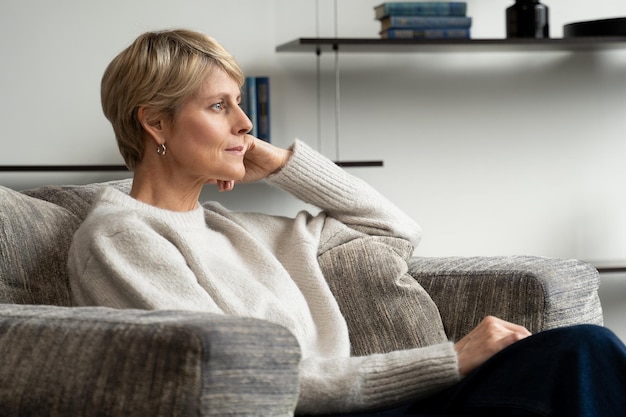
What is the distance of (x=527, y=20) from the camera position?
3.09 m

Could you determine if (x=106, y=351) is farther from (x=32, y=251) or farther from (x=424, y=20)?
(x=424, y=20)

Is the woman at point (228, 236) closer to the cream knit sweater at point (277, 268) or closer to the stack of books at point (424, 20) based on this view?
the cream knit sweater at point (277, 268)

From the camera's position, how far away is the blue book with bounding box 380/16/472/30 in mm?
2982

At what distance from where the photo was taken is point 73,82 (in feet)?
9.87

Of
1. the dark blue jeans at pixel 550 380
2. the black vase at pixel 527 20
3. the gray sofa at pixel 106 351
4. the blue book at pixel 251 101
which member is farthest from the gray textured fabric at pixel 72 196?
the black vase at pixel 527 20

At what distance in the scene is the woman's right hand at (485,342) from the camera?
157cm

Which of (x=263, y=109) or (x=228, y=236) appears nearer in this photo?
(x=228, y=236)

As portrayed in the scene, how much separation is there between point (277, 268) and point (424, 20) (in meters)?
1.33

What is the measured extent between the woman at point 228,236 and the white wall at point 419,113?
105 cm

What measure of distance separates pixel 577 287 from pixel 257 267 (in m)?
0.64

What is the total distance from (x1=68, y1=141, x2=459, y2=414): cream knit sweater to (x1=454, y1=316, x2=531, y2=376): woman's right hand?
0.04m

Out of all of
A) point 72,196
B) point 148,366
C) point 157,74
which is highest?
point 157,74

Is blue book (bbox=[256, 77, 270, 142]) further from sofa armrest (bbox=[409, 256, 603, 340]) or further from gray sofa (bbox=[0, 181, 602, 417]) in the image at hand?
gray sofa (bbox=[0, 181, 602, 417])

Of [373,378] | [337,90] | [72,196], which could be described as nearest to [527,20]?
[337,90]
